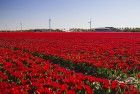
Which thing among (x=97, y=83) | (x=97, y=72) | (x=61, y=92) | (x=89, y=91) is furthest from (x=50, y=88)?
(x=97, y=72)

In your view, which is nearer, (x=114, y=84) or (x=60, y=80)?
(x=114, y=84)

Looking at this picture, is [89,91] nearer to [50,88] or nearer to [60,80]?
[50,88]

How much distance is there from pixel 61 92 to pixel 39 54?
10.8 meters

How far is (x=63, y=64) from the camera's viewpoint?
579 inches

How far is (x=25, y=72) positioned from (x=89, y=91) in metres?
2.65

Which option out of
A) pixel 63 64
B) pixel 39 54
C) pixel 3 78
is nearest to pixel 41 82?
pixel 3 78

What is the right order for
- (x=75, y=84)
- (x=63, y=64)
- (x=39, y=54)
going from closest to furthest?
(x=75, y=84) < (x=63, y=64) < (x=39, y=54)

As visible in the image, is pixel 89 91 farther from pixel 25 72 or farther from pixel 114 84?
pixel 25 72

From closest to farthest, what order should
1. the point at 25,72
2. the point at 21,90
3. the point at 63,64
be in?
the point at 21,90 → the point at 25,72 → the point at 63,64

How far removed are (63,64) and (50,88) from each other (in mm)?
8165

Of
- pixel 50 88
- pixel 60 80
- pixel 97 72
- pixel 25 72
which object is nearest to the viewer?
pixel 50 88

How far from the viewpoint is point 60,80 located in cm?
758

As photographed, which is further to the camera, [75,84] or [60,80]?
[60,80]

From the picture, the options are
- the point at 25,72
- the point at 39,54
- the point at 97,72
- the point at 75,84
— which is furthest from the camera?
the point at 39,54
